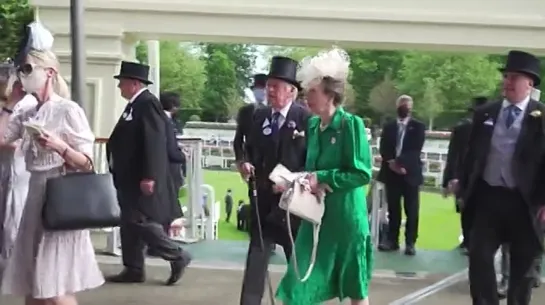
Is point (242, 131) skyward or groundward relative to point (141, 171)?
skyward

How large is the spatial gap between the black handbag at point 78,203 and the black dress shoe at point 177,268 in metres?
3.17

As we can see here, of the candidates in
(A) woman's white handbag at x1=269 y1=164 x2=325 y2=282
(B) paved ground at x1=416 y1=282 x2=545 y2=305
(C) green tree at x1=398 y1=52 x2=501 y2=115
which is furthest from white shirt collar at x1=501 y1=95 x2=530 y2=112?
(C) green tree at x1=398 y1=52 x2=501 y2=115

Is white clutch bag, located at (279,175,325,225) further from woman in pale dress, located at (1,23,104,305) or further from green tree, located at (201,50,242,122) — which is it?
green tree, located at (201,50,242,122)

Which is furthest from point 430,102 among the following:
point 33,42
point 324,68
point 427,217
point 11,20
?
point 324,68

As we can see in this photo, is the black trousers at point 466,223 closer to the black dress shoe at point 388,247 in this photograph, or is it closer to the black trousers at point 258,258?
the black trousers at point 258,258

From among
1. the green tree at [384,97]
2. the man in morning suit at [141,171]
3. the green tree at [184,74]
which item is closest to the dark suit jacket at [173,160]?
the man in morning suit at [141,171]

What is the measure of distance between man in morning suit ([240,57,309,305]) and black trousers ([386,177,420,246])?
198 inches

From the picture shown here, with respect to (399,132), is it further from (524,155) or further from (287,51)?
(287,51)

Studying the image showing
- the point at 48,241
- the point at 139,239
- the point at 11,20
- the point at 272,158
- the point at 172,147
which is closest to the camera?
the point at 48,241

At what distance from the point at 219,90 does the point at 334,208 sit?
16.4m

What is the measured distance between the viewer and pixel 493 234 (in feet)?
20.4

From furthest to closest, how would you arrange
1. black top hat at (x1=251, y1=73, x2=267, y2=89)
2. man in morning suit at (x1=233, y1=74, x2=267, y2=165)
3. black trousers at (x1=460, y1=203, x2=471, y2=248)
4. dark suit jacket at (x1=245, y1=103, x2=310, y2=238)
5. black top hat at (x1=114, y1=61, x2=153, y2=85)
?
black top hat at (x1=251, y1=73, x2=267, y2=89)
black top hat at (x1=114, y1=61, x2=153, y2=85)
man in morning suit at (x1=233, y1=74, x2=267, y2=165)
dark suit jacket at (x1=245, y1=103, x2=310, y2=238)
black trousers at (x1=460, y1=203, x2=471, y2=248)

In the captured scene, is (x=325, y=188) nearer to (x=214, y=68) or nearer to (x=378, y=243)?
(x=378, y=243)

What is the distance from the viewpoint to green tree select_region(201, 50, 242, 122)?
67.4ft
